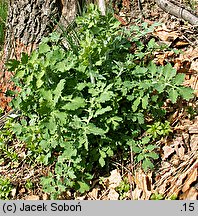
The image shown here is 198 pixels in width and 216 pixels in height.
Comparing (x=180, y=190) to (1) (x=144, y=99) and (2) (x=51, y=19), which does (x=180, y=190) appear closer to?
(1) (x=144, y=99)

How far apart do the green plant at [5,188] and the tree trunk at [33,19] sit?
43.9 inches

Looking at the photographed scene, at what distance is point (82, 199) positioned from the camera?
266 centimetres

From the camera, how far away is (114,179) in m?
2.70

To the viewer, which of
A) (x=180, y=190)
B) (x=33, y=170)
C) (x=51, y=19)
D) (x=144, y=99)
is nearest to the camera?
(x=180, y=190)

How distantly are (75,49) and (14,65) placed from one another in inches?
21.2

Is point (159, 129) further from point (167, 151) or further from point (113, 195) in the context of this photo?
point (113, 195)

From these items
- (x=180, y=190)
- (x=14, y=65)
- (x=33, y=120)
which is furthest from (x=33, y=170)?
(x=180, y=190)

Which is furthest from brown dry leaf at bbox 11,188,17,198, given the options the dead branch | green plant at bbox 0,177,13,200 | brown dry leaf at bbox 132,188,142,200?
the dead branch

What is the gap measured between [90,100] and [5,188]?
0.94 meters

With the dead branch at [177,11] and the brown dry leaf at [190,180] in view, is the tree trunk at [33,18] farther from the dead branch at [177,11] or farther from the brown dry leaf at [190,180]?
the brown dry leaf at [190,180]

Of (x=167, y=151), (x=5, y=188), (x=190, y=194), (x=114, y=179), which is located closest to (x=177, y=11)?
(x=167, y=151)

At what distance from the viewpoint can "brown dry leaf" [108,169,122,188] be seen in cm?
267

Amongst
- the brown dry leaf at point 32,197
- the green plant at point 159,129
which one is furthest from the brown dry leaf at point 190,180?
the brown dry leaf at point 32,197

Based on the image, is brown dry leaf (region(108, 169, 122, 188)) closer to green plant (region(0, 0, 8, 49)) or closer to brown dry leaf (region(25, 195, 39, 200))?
brown dry leaf (region(25, 195, 39, 200))
